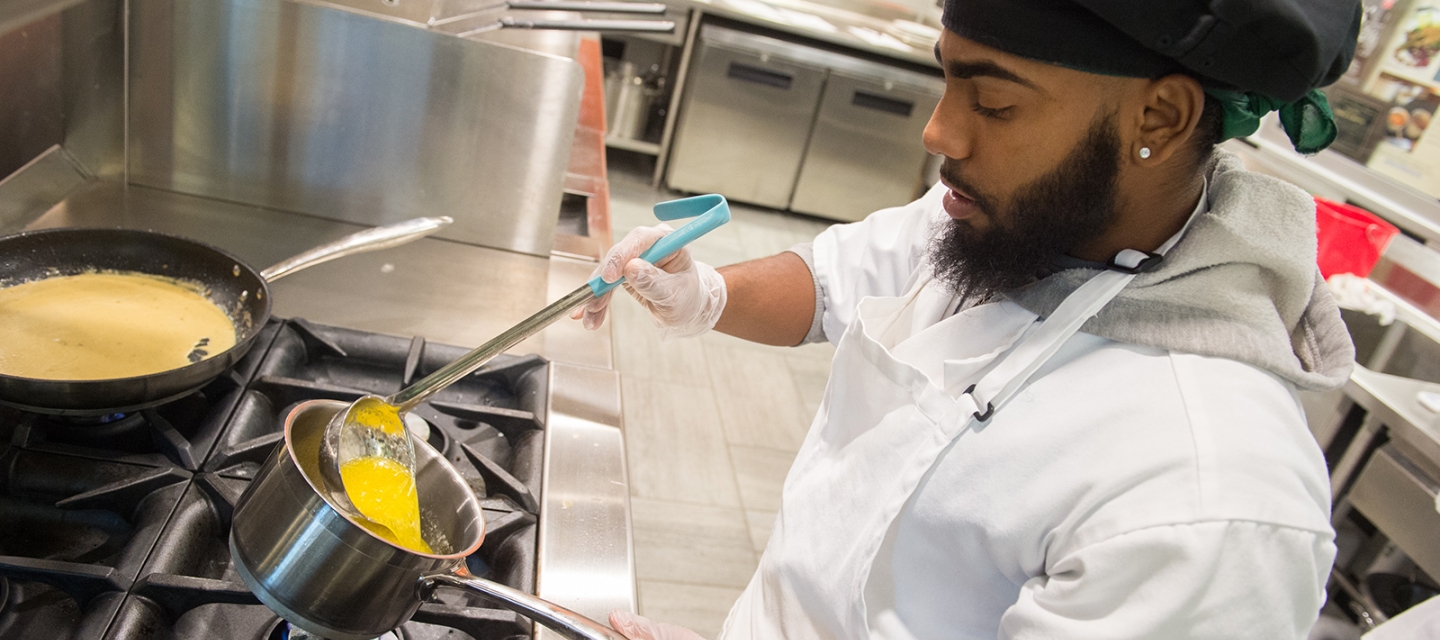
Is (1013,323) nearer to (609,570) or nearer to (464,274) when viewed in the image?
(609,570)

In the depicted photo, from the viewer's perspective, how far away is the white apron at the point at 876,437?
891 millimetres

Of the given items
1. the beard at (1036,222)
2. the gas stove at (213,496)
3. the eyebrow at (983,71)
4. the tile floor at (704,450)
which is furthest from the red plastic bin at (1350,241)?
the gas stove at (213,496)

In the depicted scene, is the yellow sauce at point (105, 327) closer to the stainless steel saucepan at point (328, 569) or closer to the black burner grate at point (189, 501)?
the black burner grate at point (189, 501)

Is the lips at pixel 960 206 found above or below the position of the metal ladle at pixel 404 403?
above

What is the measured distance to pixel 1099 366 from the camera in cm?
84

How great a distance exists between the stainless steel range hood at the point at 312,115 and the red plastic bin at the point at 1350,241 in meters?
2.26

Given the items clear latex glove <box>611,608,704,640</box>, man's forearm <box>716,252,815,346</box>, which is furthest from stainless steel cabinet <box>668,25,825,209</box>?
clear latex glove <box>611,608,704,640</box>

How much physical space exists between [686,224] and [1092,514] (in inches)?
20.4

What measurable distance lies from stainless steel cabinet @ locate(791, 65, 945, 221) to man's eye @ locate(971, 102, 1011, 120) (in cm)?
373

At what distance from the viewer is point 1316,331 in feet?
2.78

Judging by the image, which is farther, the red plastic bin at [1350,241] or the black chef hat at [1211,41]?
the red plastic bin at [1350,241]

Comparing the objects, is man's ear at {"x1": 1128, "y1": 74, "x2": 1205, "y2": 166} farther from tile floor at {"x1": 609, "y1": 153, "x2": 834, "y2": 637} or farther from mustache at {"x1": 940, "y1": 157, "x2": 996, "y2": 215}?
tile floor at {"x1": 609, "y1": 153, "x2": 834, "y2": 637}

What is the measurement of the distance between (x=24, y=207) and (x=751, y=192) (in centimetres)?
366

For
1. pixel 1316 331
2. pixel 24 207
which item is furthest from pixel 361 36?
pixel 1316 331
